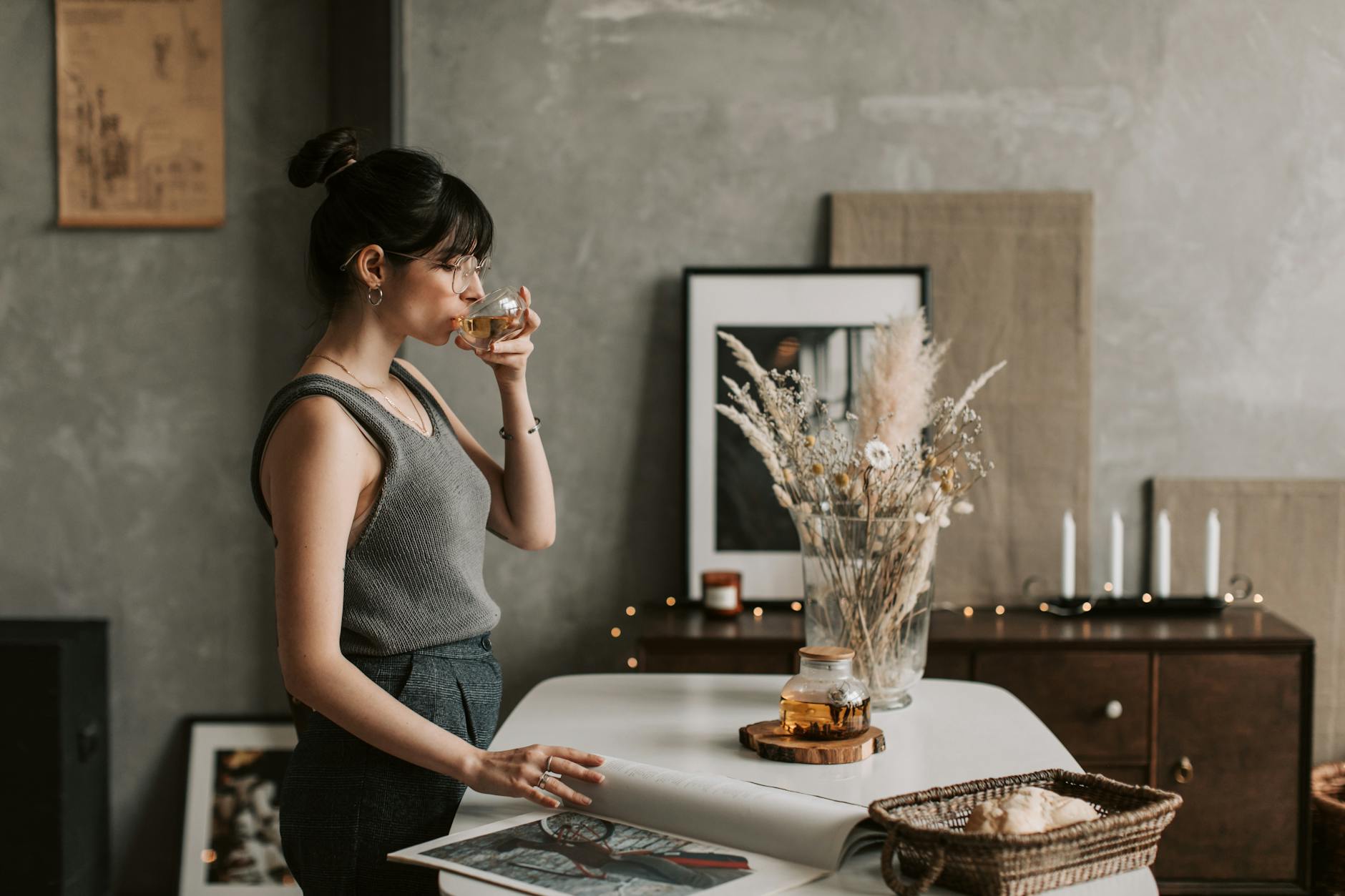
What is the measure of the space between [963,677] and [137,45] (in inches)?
114

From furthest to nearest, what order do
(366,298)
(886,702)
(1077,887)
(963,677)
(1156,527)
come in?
(1156,527) < (963,677) < (886,702) < (366,298) < (1077,887)

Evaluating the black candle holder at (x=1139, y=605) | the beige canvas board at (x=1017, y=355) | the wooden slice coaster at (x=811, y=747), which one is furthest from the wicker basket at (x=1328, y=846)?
the wooden slice coaster at (x=811, y=747)

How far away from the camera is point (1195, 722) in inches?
104

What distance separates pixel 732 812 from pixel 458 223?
0.91m

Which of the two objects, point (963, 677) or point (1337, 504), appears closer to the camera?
point (963, 677)

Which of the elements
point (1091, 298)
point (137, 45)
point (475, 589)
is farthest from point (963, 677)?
point (137, 45)

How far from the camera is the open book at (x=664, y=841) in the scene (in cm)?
111

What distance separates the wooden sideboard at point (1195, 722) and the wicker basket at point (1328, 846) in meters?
0.13

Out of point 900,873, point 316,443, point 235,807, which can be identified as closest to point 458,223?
point 316,443

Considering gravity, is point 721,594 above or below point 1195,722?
above

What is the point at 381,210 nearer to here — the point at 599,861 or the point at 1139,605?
the point at 599,861

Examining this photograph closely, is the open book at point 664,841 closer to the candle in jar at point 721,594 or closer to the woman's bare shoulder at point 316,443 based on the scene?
the woman's bare shoulder at point 316,443

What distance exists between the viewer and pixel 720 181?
3.13 metres

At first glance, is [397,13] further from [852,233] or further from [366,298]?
[366,298]
